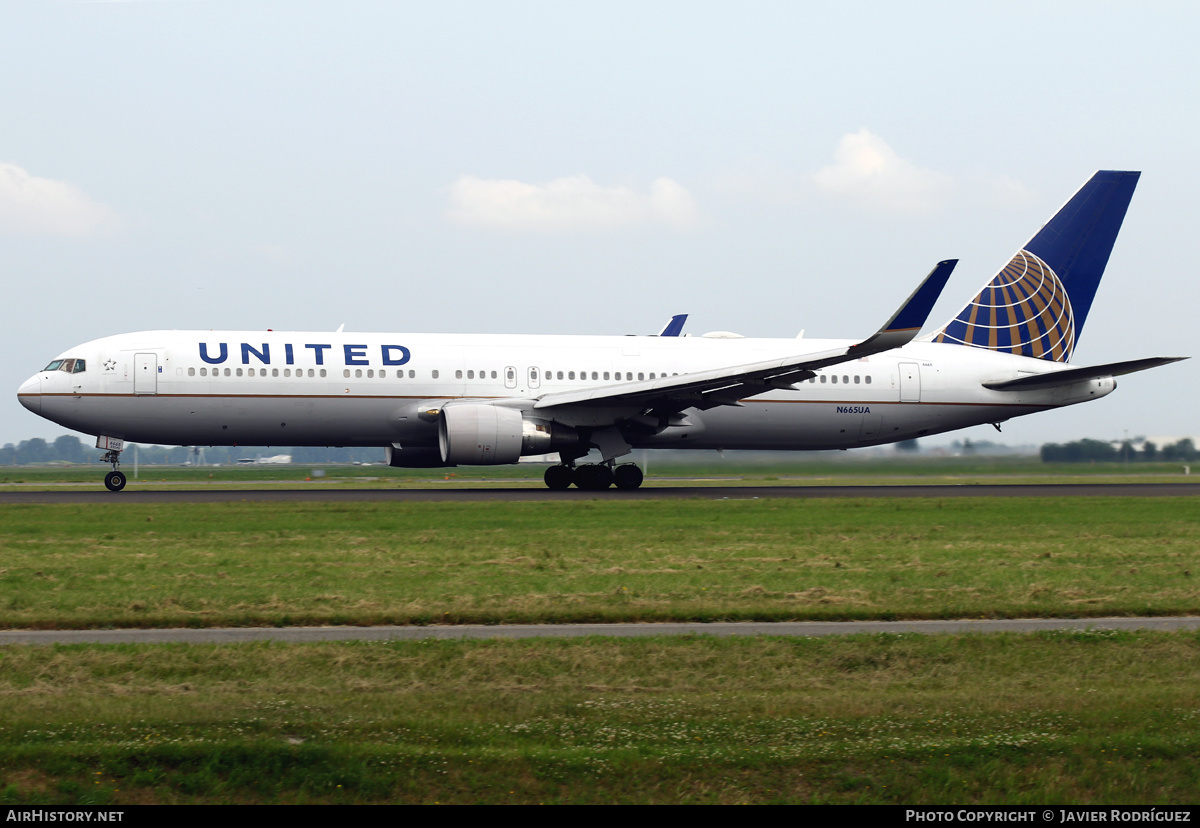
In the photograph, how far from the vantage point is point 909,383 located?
3538cm

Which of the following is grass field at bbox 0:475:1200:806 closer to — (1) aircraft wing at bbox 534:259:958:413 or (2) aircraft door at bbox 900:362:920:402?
(1) aircraft wing at bbox 534:259:958:413

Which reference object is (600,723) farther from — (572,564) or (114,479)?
(114,479)

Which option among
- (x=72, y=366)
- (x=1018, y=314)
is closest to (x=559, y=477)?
(x=72, y=366)

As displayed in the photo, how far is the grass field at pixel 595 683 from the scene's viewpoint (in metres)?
6.91

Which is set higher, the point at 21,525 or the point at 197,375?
the point at 197,375

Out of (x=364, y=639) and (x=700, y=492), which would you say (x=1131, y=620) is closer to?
(x=364, y=639)

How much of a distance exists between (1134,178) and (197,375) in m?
30.3

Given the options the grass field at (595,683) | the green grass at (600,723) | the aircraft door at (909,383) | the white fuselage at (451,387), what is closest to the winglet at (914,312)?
the white fuselage at (451,387)

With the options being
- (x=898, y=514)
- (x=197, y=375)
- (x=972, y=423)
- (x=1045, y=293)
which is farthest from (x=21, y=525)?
(x=1045, y=293)

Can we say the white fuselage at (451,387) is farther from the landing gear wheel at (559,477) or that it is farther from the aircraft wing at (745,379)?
the landing gear wheel at (559,477)

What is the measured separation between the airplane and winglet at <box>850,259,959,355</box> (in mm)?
55

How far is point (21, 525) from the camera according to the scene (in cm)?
2091

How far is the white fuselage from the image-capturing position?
29750 millimetres

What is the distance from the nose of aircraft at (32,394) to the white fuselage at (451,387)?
34 millimetres
